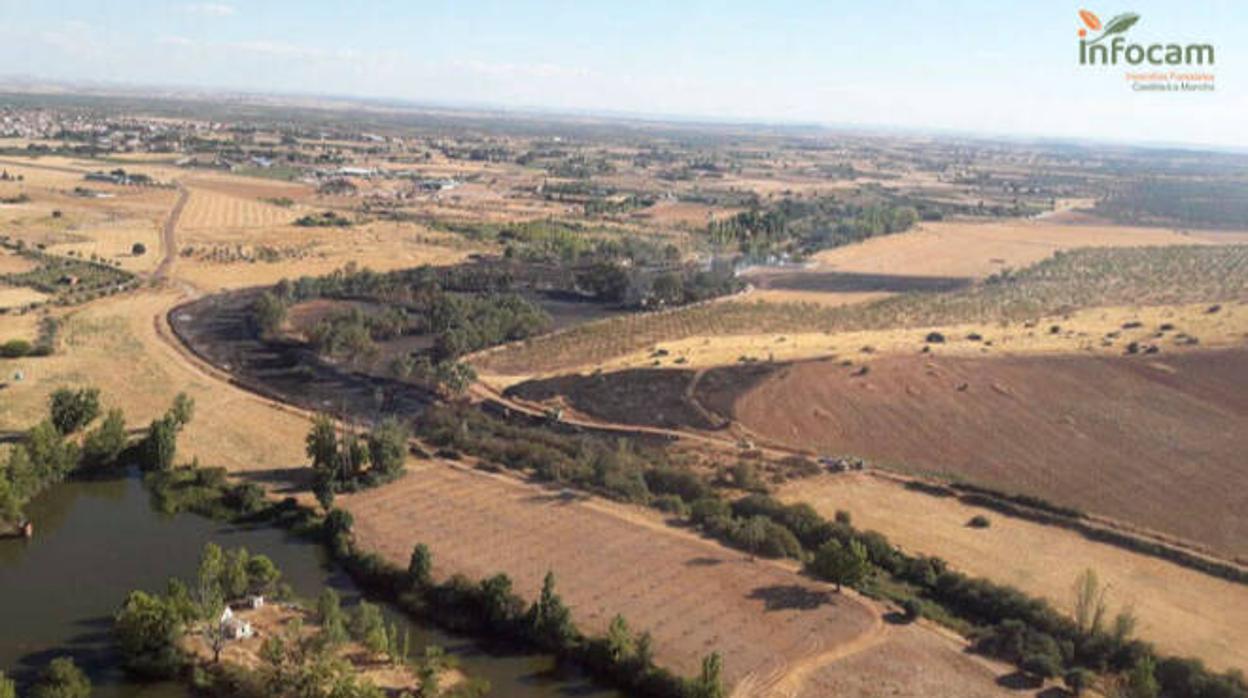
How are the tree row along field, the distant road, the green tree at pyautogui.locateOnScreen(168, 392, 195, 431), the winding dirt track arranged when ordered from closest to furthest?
the winding dirt track < the green tree at pyautogui.locateOnScreen(168, 392, 195, 431) < the tree row along field < the distant road

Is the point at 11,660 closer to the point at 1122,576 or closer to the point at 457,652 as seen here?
the point at 457,652

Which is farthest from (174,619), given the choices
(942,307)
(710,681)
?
(942,307)

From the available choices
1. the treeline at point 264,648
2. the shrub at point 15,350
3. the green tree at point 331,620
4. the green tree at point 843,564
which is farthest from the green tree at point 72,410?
the green tree at point 843,564

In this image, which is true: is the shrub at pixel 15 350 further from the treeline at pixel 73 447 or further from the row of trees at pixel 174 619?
the row of trees at pixel 174 619

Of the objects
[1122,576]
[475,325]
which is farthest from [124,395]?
[1122,576]

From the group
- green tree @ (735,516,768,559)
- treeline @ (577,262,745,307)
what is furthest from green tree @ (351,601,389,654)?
treeline @ (577,262,745,307)

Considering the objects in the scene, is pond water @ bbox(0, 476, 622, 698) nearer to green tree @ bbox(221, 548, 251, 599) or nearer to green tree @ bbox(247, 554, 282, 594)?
green tree @ bbox(247, 554, 282, 594)
